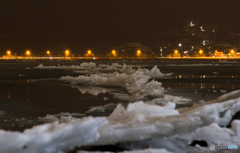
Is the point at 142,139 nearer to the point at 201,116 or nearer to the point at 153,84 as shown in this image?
the point at 201,116

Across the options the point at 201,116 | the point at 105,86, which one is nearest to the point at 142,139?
the point at 201,116

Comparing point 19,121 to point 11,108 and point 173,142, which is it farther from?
point 173,142

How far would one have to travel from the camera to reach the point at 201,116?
16.9 ft

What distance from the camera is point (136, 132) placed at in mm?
5012

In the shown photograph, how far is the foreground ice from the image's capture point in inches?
162

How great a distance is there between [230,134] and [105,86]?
1210cm

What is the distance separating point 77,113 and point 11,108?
7.80 feet

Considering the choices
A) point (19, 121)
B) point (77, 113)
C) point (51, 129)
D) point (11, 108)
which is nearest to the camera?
point (51, 129)

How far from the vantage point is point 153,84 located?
54.4 feet

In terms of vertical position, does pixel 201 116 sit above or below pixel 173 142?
above

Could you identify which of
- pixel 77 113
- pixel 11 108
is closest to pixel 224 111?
pixel 77 113

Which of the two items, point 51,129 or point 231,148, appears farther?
point 231,148

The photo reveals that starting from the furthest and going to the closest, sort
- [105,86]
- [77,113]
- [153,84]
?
[105,86] < [153,84] < [77,113]

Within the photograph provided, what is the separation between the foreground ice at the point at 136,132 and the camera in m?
4.11
